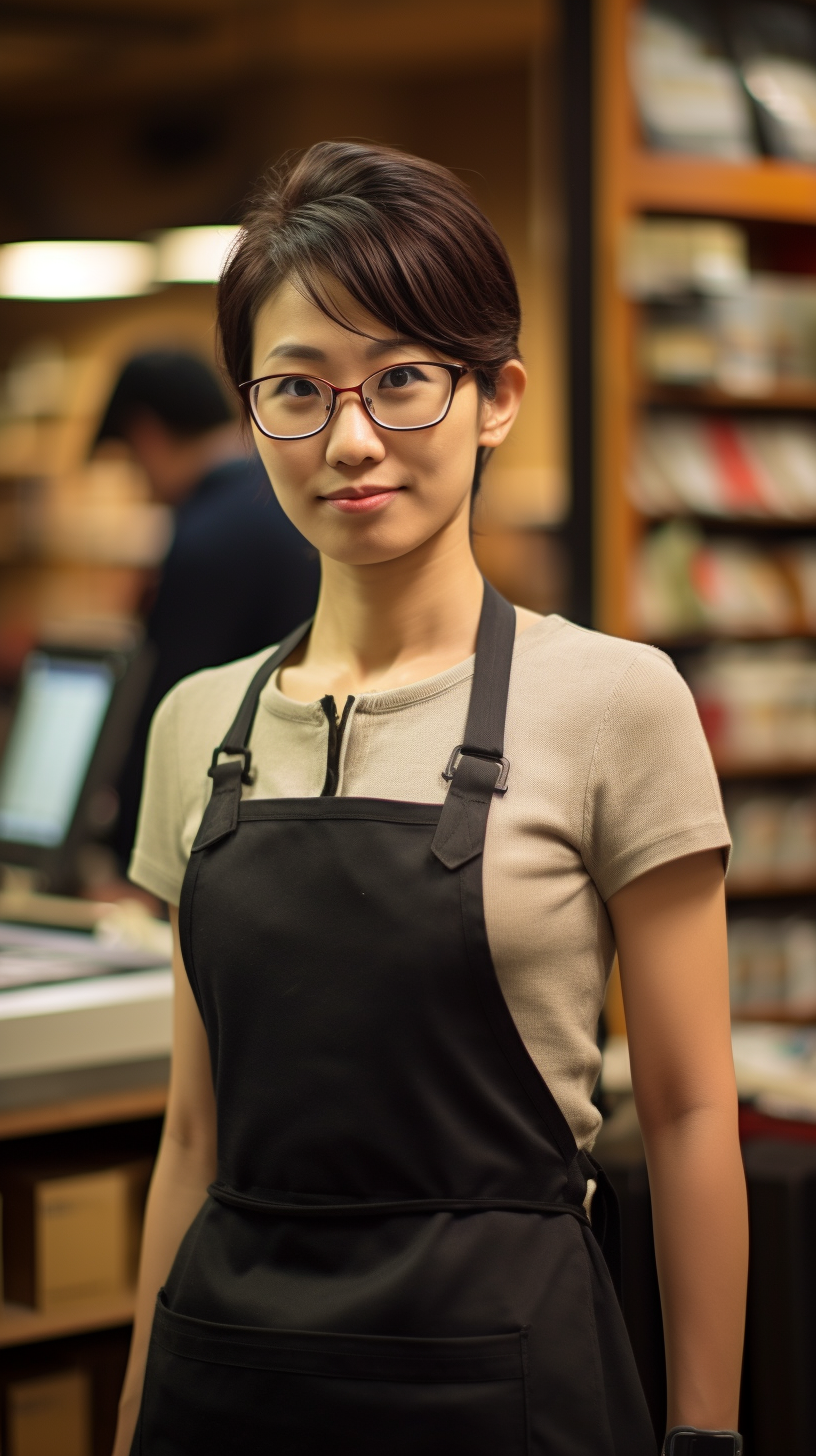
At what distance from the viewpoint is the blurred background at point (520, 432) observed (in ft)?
6.43

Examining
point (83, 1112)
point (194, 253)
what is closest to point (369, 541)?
point (83, 1112)

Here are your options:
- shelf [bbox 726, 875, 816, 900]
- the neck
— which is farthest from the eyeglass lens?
shelf [bbox 726, 875, 816, 900]

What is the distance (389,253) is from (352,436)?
0.14m

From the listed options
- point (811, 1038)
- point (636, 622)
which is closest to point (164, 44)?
point (636, 622)

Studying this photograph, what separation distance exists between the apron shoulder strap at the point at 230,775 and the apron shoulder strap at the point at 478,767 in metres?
0.20

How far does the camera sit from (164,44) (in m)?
6.66

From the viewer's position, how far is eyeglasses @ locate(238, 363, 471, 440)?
1137mm

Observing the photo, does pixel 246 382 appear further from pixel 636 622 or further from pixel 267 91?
pixel 267 91

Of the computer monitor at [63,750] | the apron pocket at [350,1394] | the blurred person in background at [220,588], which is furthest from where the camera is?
the blurred person in background at [220,588]

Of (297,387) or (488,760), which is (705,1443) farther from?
(297,387)

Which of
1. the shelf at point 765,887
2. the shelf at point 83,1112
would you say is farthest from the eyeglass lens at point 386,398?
the shelf at point 765,887

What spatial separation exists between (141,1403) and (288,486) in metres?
0.78

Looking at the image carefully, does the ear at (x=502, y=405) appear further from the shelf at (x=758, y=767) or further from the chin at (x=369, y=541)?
the shelf at (x=758, y=767)

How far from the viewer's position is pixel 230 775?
125cm
